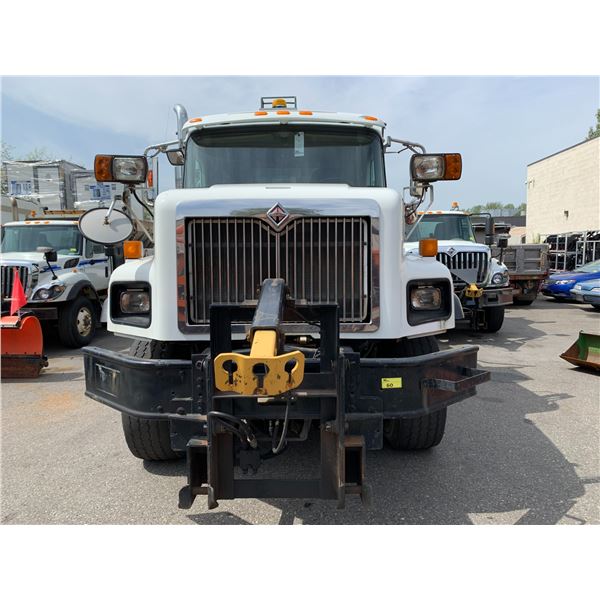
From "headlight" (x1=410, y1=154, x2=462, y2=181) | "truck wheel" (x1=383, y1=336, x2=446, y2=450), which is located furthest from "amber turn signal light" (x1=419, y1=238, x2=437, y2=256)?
"truck wheel" (x1=383, y1=336, x2=446, y2=450)

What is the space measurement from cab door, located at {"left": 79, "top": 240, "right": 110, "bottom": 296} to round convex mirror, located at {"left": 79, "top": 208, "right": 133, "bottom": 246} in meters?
5.93

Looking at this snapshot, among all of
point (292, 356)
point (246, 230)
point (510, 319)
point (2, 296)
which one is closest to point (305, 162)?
point (246, 230)

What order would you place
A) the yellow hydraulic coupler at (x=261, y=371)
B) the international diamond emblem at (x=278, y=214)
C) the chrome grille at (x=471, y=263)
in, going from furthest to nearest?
the chrome grille at (x=471, y=263)
the international diamond emblem at (x=278, y=214)
the yellow hydraulic coupler at (x=261, y=371)

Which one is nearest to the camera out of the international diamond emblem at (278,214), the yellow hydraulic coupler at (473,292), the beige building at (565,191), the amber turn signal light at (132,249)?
the international diamond emblem at (278,214)

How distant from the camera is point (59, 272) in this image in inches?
334

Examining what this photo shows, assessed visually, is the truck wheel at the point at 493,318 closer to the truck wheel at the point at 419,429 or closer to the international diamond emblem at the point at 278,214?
the truck wheel at the point at 419,429

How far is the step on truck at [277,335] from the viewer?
92.8 inches

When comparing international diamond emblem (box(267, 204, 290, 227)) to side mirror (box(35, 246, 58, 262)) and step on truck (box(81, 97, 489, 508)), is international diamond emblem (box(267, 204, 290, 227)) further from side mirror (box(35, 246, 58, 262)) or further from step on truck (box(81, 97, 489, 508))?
side mirror (box(35, 246, 58, 262))

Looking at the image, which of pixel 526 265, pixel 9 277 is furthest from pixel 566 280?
pixel 9 277

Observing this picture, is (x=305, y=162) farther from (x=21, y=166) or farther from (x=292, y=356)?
(x=21, y=166)

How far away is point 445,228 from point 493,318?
83.7 inches

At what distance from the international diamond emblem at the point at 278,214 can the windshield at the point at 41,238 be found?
25.1 feet

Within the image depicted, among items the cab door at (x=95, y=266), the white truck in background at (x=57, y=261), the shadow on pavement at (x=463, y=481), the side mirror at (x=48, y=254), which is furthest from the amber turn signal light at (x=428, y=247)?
the cab door at (x=95, y=266)

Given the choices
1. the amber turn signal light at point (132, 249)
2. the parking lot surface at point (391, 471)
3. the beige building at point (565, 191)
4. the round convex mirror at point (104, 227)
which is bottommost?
the parking lot surface at point (391, 471)
